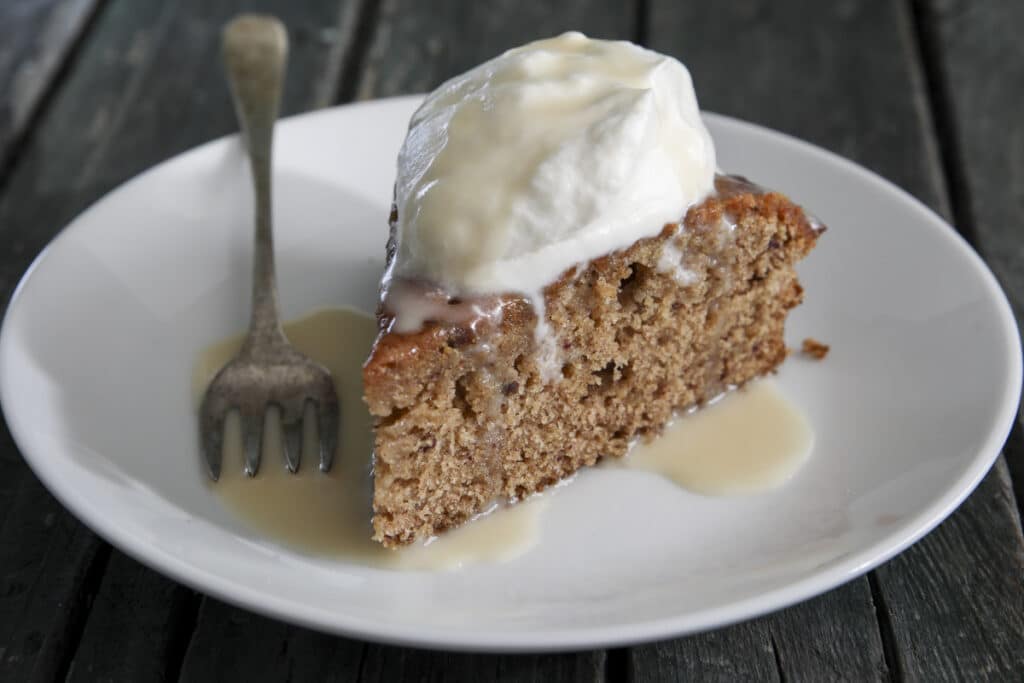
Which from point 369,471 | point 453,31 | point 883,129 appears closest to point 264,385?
point 369,471

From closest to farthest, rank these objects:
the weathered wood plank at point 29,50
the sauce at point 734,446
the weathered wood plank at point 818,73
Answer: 1. the sauce at point 734,446
2. the weathered wood plank at point 818,73
3. the weathered wood plank at point 29,50

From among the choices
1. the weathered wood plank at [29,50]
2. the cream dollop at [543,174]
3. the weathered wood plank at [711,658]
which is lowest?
the weathered wood plank at [29,50]

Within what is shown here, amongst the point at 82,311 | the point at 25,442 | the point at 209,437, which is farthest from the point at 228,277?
the point at 25,442

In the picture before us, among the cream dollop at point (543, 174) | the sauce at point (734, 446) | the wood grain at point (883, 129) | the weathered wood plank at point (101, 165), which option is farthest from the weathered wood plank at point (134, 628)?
the wood grain at point (883, 129)

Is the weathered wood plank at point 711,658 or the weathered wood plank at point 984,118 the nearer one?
the weathered wood plank at point 711,658

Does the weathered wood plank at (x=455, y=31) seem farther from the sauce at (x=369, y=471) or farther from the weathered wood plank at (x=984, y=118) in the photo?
the sauce at (x=369, y=471)

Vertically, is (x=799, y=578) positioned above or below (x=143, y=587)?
above

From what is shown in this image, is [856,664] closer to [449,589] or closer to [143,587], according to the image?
[449,589]
